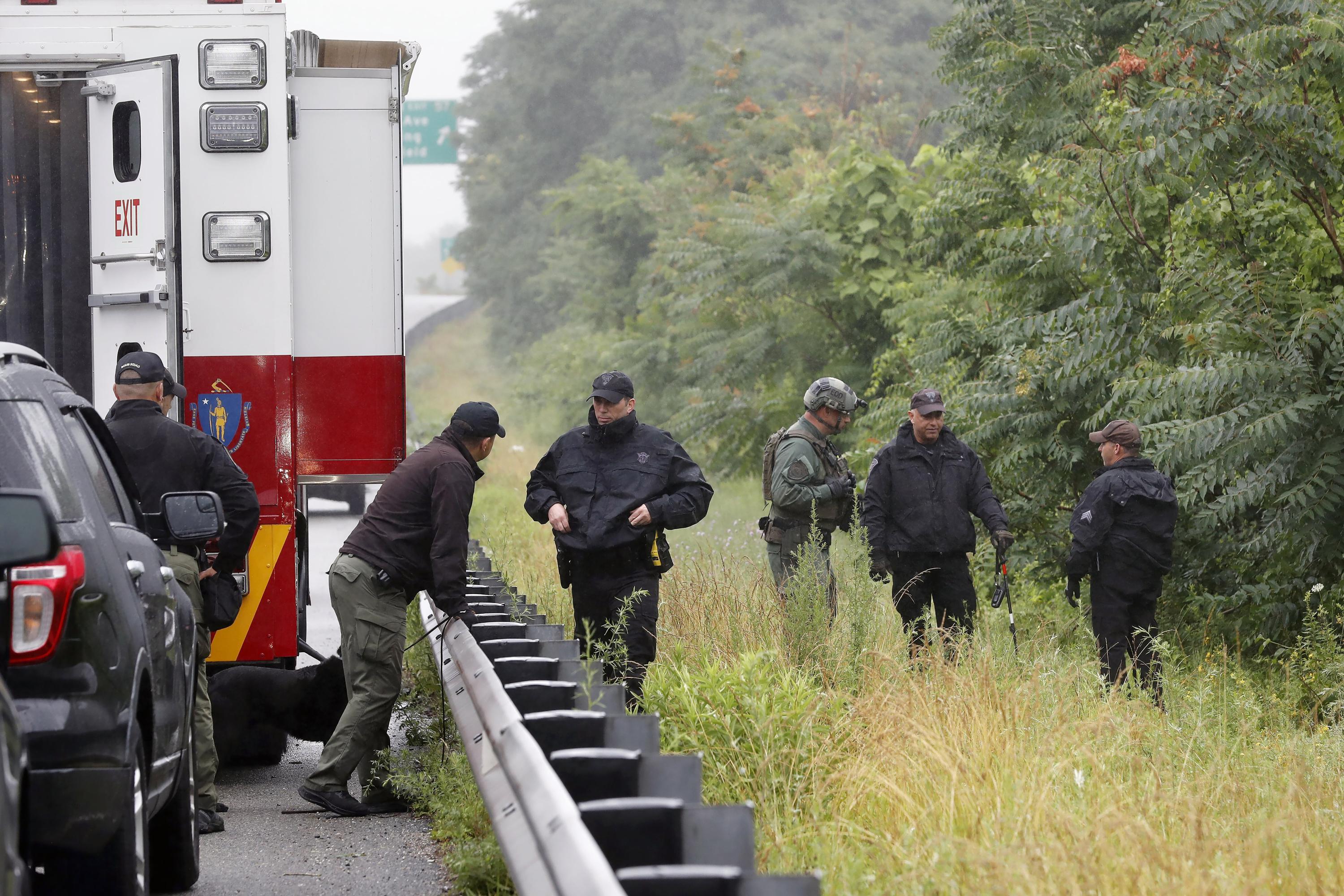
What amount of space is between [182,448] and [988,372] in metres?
6.89

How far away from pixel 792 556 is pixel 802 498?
2.03ft

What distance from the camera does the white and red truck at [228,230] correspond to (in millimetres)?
7777

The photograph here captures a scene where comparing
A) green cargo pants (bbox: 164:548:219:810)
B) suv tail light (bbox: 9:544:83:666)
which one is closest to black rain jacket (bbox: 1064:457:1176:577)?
green cargo pants (bbox: 164:548:219:810)

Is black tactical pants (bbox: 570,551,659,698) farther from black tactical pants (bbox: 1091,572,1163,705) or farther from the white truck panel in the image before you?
black tactical pants (bbox: 1091,572,1163,705)

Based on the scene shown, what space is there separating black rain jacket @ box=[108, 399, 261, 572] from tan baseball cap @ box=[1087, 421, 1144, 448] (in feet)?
16.4

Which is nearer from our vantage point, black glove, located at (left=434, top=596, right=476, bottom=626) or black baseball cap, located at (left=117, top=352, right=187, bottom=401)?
black glove, located at (left=434, top=596, right=476, bottom=626)

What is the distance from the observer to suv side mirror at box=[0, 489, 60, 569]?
11.5 feet

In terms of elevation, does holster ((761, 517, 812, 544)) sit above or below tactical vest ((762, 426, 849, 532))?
below

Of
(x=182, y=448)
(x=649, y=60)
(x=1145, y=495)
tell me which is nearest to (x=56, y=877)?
(x=182, y=448)

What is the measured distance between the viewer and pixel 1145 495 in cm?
926

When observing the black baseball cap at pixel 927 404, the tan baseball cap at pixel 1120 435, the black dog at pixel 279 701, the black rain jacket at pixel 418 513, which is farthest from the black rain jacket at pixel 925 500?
the black dog at pixel 279 701

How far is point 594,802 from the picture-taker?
146 inches

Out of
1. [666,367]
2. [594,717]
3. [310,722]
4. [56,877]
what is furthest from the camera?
[666,367]

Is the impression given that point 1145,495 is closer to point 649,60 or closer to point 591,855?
point 591,855
